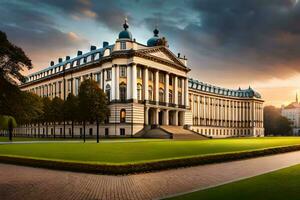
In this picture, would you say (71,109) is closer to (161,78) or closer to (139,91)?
(139,91)

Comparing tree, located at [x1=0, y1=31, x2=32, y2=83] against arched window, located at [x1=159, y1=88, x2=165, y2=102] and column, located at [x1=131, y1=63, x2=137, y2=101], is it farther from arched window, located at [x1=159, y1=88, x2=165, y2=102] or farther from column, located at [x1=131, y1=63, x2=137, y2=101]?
arched window, located at [x1=159, y1=88, x2=165, y2=102]

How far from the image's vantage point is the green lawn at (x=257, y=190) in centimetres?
1452

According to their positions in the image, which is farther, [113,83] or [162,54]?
[162,54]

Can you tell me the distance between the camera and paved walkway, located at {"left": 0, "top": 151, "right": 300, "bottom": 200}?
52.1ft

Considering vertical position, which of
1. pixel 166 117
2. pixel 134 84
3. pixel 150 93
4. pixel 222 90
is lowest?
pixel 166 117

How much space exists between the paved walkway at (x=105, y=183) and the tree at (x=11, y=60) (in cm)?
3447

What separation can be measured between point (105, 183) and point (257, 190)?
25.9 feet

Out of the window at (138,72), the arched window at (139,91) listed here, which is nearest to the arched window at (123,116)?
the arched window at (139,91)

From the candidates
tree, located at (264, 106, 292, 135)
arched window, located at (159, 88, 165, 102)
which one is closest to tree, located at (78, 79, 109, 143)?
arched window, located at (159, 88, 165, 102)

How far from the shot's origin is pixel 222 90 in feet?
552

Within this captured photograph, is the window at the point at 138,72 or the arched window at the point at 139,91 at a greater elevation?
the window at the point at 138,72

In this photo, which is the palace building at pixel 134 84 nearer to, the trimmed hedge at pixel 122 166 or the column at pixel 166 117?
the column at pixel 166 117

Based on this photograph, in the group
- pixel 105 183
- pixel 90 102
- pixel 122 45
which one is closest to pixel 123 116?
pixel 90 102

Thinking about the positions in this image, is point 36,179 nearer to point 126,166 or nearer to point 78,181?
point 78,181
